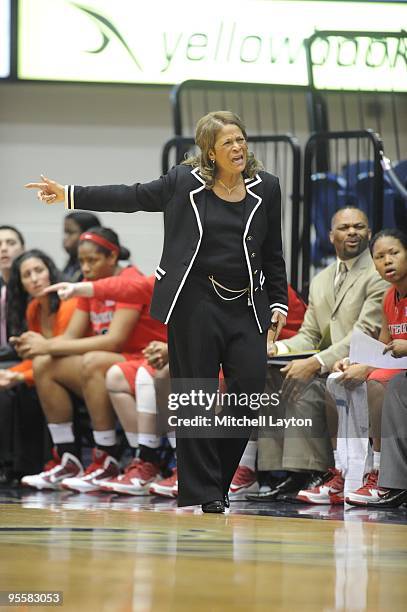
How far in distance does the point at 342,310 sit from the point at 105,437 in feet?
4.18

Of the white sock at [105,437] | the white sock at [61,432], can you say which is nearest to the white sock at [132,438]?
the white sock at [105,437]

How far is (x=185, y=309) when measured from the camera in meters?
3.58

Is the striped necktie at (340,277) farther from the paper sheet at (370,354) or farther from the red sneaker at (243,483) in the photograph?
the red sneaker at (243,483)

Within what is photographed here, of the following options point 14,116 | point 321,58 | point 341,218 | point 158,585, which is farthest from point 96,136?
point 158,585

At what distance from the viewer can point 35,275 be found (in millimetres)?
5578

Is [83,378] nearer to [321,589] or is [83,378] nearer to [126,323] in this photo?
[126,323]

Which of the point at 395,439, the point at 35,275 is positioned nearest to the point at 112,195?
the point at 395,439

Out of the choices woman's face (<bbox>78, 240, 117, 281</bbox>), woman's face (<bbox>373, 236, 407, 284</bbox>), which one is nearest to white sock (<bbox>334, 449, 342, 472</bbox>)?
woman's face (<bbox>373, 236, 407, 284</bbox>)

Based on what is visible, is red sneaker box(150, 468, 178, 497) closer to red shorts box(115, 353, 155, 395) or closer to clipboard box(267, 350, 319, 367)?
red shorts box(115, 353, 155, 395)

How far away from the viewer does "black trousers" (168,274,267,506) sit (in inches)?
140

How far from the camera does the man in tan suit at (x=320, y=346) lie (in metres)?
4.50

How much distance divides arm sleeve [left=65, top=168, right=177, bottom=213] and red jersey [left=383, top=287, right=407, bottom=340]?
1.15m

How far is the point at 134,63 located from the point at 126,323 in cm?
269

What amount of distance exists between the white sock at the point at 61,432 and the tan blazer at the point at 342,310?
1.17 meters
